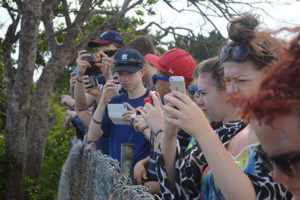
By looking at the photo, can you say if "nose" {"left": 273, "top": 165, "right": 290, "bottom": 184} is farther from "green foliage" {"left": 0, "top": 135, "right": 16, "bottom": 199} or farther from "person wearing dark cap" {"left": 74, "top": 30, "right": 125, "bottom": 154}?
"green foliage" {"left": 0, "top": 135, "right": 16, "bottom": 199}

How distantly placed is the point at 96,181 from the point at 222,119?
1.27 metres

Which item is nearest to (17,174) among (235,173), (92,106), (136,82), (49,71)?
(49,71)

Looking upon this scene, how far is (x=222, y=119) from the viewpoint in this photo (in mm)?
2012

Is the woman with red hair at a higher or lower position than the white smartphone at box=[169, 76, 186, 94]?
lower

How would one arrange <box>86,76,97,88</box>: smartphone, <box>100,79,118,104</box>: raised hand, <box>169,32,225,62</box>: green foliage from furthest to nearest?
<box>169,32,225,62</box>: green foliage → <box>86,76,97,88</box>: smartphone → <box>100,79,118,104</box>: raised hand

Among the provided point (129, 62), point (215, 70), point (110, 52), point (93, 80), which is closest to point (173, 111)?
point (215, 70)

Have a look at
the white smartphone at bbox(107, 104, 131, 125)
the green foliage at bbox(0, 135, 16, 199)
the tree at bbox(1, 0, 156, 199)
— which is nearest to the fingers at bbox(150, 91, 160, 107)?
the white smartphone at bbox(107, 104, 131, 125)

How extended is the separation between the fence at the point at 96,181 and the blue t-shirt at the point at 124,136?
22 cm

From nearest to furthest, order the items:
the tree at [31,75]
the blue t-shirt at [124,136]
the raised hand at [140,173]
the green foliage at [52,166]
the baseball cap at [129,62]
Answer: the raised hand at [140,173] < the blue t-shirt at [124,136] < the baseball cap at [129,62] < the tree at [31,75] < the green foliage at [52,166]

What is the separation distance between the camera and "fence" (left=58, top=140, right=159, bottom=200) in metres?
1.94

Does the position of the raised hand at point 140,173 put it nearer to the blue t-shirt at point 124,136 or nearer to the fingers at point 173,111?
the blue t-shirt at point 124,136

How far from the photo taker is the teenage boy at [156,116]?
2.13m

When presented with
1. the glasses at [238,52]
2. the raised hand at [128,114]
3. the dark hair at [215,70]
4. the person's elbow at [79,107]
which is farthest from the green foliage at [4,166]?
the glasses at [238,52]

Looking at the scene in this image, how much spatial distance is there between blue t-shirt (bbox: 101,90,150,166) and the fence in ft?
0.72
